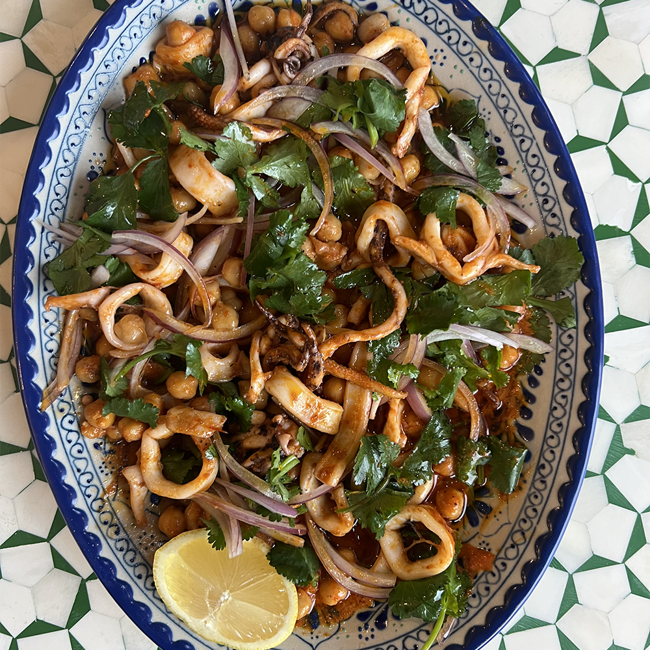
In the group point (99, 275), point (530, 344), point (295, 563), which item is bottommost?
point (295, 563)

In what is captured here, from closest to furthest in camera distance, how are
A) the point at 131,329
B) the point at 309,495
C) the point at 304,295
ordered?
the point at 304,295, the point at 131,329, the point at 309,495

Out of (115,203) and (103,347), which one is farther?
(103,347)

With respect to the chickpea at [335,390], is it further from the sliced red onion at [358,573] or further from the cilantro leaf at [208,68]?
the cilantro leaf at [208,68]

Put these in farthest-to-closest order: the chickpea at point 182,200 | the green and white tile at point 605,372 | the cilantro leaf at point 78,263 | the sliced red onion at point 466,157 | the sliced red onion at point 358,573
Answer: the green and white tile at point 605,372, the sliced red onion at point 358,573, the sliced red onion at point 466,157, the chickpea at point 182,200, the cilantro leaf at point 78,263

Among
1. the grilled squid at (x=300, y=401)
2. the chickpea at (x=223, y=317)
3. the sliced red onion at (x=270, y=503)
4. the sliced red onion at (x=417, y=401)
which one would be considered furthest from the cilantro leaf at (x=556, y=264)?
the sliced red onion at (x=270, y=503)

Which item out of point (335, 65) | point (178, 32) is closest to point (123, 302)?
point (178, 32)

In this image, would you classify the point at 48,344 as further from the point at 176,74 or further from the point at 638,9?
the point at 638,9

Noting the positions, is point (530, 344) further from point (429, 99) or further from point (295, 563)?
point (295, 563)
